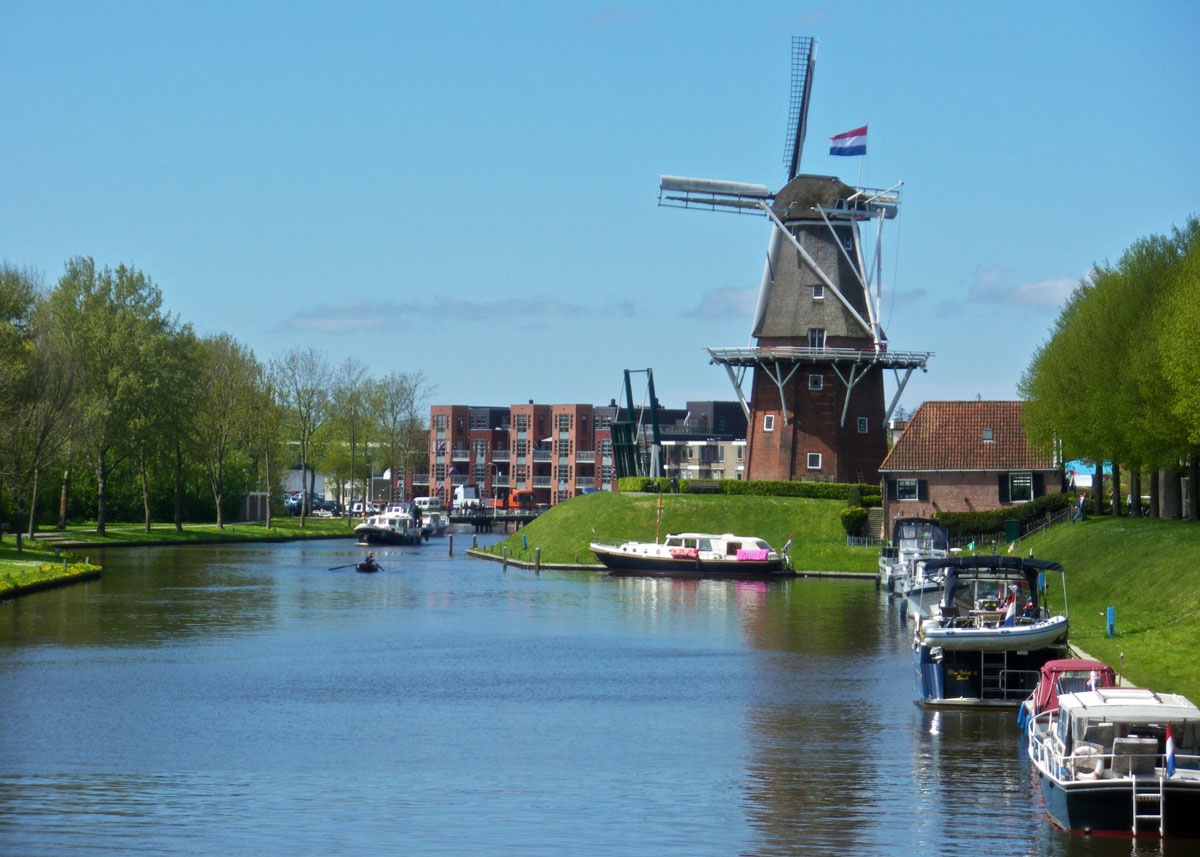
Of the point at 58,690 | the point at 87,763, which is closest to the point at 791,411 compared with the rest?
the point at 58,690

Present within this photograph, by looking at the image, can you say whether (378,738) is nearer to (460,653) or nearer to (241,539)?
(460,653)

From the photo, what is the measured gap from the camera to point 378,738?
99.4 ft

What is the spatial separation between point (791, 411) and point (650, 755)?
59.9 m

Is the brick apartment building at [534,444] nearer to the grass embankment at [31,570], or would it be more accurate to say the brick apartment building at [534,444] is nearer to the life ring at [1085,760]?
the grass embankment at [31,570]

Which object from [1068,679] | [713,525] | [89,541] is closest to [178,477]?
[89,541]

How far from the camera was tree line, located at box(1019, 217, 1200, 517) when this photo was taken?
5006 centimetres

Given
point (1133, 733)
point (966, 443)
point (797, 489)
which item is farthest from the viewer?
point (797, 489)

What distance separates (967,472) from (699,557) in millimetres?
16832

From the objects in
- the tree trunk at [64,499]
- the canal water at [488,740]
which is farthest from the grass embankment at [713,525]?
the tree trunk at [64,499]

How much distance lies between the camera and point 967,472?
3250 inches

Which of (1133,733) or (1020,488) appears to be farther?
(1020,488)

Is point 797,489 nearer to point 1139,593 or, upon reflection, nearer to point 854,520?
point 854,520

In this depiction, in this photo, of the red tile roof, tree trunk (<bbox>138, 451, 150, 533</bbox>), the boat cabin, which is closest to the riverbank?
tree trunk (<bbox>138, 451, 150, 533</bbox>)

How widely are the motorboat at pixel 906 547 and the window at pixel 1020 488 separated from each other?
1011 centimetres
